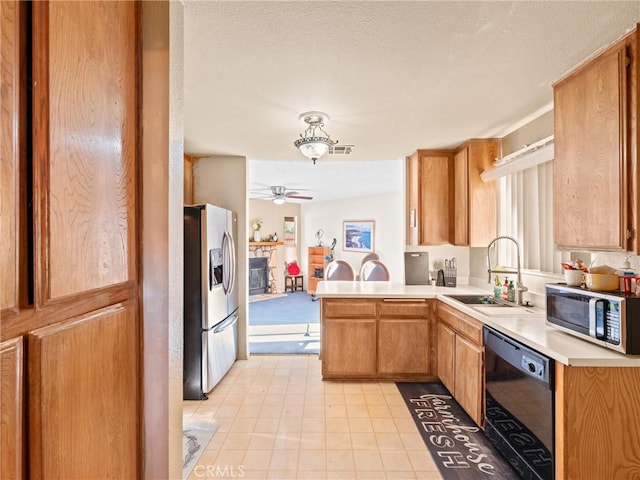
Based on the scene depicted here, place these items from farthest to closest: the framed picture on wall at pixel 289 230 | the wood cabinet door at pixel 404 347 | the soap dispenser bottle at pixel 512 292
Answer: the framed picture on wall at pixel 289 230
the wood cabinet door at pixel 404 347
the soap dispenser bottle at pixel 512 292

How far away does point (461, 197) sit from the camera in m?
3.23

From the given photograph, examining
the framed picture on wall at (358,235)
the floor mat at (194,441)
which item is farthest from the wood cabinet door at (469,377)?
the framed picture on wall at (358,235)

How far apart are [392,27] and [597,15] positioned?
88cm

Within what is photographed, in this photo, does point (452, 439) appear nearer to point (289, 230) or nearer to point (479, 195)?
point (479, 195)

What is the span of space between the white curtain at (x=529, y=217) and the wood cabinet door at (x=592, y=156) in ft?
2.02

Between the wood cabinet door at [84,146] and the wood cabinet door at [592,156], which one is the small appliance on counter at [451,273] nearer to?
the wood cabinet door at [592,156]

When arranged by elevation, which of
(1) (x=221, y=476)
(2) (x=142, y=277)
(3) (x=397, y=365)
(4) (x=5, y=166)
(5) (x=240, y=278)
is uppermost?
(4) (x=5, y=166)

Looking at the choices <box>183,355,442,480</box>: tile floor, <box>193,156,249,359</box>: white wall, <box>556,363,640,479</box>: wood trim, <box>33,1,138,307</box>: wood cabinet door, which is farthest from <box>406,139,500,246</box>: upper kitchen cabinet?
<box>33,1,138,307</box>: wood cabinet door

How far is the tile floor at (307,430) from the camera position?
191 centimetres

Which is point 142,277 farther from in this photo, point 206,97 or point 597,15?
point 597,15

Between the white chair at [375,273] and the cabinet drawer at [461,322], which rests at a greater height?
the white chair at [375,273]

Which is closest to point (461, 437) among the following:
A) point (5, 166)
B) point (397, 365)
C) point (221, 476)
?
point (397, 365)

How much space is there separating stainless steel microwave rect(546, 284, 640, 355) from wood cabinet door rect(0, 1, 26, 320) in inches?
81.6

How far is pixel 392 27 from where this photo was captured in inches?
57.2
